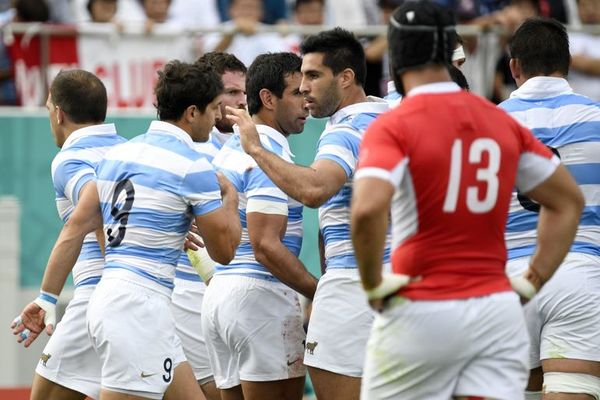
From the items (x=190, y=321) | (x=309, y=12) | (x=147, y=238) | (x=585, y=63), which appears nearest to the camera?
(x=147, y=238)

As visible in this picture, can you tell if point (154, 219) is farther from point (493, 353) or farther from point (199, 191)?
point (493, 353)

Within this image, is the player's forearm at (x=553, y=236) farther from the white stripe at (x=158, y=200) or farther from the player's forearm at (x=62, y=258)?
the player's forearm at (x=62, y=258)

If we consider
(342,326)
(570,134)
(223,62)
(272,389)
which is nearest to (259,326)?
(272,389)

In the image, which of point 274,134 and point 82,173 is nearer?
point 82,173

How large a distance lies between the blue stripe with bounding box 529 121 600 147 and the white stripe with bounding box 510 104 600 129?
0.08 feet

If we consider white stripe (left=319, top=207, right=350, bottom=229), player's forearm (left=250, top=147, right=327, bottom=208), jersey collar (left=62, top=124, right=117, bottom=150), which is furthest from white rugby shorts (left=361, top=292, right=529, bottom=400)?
jersey collar (left=62, top=124, right=117, bottom=150)

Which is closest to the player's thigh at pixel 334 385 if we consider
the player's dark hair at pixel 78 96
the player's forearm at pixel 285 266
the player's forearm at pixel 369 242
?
the player's forearm at pixel 285 266

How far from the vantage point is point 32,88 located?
12805mm

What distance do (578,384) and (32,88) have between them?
713 centimetres

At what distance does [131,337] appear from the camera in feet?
22.1

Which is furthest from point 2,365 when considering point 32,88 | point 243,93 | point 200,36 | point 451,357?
point 451,357

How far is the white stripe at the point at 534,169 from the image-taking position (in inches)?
224

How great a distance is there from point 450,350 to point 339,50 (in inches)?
102

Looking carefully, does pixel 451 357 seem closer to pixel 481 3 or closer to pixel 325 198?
pixel 325 198
